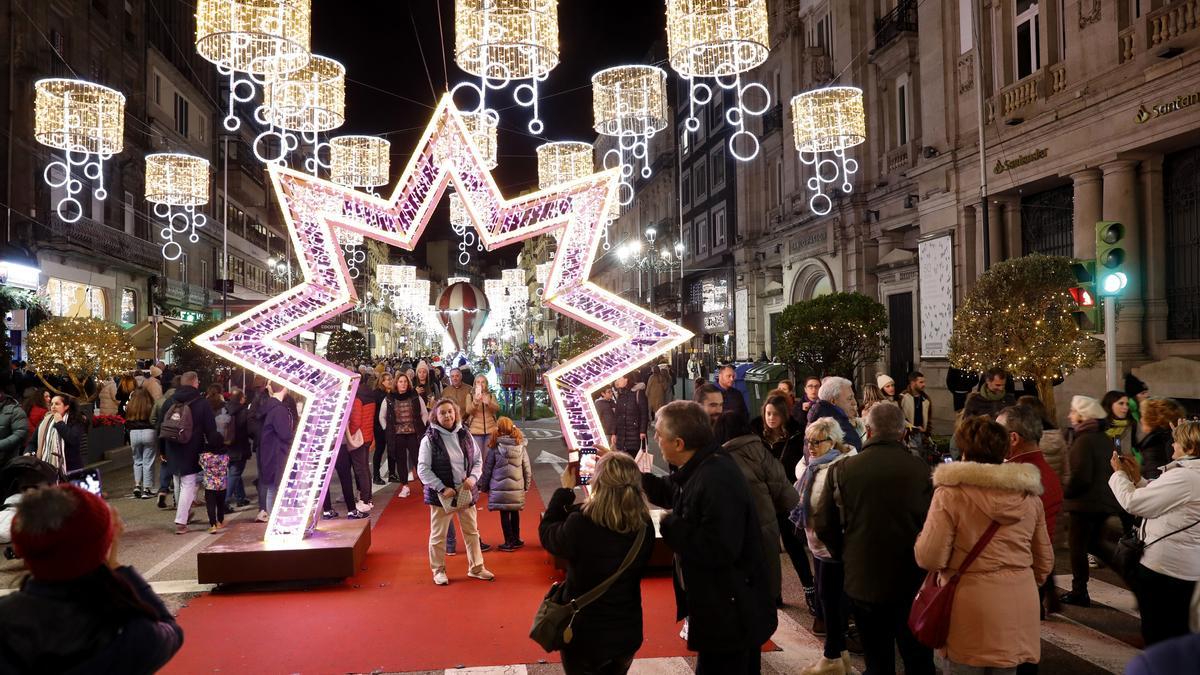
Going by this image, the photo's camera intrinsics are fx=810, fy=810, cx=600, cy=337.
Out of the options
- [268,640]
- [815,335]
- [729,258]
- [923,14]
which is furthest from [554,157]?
[729,258]

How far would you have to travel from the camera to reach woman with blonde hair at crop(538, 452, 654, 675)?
12.3ft

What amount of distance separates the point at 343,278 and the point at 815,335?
1276cm

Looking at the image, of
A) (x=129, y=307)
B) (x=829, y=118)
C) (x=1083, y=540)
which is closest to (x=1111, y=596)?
(x=1083, y=540)

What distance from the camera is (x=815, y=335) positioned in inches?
719

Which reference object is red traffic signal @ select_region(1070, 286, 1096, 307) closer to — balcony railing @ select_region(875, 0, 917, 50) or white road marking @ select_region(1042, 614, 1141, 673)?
white road marking @ select_region(1042, 614, 1141, 673)

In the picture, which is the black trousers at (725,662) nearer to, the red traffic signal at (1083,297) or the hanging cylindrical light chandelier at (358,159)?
the red traffic signal at (1083,297)

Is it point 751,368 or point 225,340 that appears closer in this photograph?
point 225,340

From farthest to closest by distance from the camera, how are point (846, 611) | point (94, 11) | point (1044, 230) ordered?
point (94, 11)
point (1044, 230)
point (846, 611)

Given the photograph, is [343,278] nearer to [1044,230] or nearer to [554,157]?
[554,157]

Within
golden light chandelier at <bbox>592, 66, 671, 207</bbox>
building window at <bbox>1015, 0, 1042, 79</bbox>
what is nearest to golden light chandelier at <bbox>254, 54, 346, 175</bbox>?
golden light chandelier at <bbox>592, 66, 671, 207</bbox>

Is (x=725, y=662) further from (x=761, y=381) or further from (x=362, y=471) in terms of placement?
(x=761, y=381)

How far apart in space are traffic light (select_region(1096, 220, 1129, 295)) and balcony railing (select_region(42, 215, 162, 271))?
2816cm

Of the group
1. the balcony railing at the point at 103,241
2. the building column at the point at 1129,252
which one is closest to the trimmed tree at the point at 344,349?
the balcony railing at the point at 103,241

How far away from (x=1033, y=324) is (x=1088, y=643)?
7.04 meters
